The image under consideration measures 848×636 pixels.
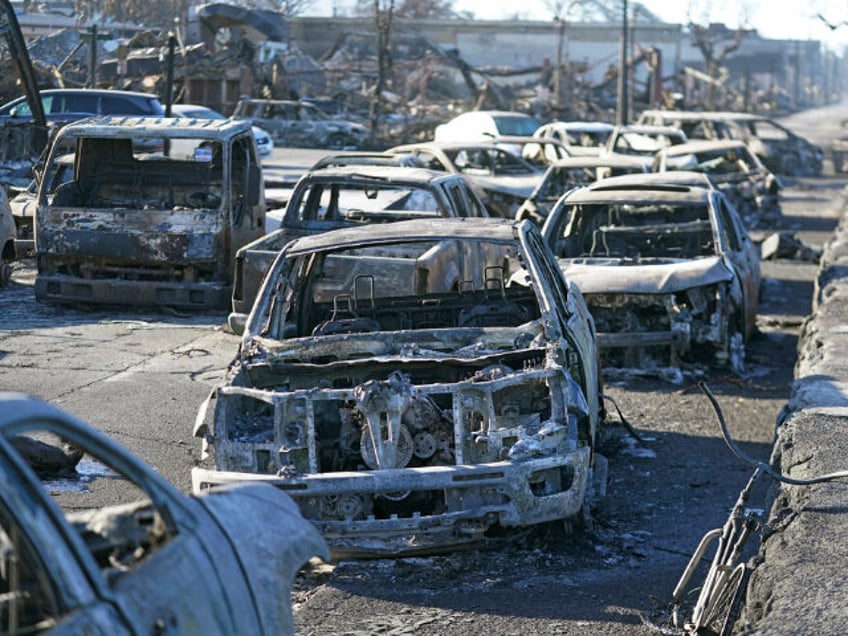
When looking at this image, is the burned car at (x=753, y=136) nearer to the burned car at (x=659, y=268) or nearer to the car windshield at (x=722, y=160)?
the car windshield at (x=722, y=160)

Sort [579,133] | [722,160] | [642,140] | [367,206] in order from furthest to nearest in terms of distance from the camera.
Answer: [579,133]
[642,140]
[722,160]
[367,206]

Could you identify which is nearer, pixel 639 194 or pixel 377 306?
pixel 377 306

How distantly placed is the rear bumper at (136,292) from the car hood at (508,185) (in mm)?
7572

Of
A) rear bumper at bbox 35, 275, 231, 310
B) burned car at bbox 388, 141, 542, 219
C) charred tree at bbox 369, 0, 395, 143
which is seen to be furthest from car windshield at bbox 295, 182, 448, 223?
charred tree at bbox 369, 0, 395, 143

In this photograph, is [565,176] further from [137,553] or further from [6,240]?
[137,553]

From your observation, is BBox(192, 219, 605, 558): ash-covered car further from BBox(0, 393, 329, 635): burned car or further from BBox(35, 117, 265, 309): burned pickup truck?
BBox(35, 117, 265, 309): burned pickup truck

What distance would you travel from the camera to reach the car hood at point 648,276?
1155 cm

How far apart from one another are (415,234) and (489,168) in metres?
13.9

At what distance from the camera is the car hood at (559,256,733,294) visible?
1155cm

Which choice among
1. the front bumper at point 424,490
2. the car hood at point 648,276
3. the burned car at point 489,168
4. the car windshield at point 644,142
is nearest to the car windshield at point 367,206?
the car hood at point 648,276

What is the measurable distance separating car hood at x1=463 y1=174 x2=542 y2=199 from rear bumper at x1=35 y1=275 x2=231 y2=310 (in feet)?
24.8

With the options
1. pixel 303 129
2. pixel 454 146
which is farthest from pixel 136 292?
pixel 303 129

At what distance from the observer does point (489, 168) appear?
2183 cm

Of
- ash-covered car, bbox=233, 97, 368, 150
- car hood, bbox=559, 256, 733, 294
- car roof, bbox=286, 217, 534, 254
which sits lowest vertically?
ash-covered car, bbox=233, 97, 368, 150
